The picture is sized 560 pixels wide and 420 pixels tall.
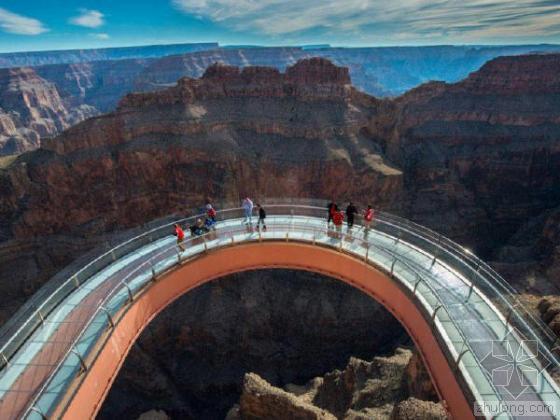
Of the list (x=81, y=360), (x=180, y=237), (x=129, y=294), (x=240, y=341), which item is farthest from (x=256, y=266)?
(x=240, y=341)

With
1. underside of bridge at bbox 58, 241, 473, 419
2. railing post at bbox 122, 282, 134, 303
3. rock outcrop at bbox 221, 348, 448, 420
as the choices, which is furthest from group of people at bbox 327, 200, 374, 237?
railing post at bbox 122, 282, 134, 303

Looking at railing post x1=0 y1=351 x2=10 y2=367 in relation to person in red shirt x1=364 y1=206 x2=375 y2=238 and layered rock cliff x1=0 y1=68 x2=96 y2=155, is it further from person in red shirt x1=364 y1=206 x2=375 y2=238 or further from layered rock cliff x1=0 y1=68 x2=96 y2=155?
layered rock cliff x1=0 y1=68 x2=96 y2=155

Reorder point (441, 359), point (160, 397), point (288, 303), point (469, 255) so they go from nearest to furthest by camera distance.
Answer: point (441, 359), point (469, 255), point (160, 397), point (288, 303)

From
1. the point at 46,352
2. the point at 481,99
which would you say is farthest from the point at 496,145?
the point at 46,352

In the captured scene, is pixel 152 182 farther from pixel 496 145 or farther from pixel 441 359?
pixel 496 145

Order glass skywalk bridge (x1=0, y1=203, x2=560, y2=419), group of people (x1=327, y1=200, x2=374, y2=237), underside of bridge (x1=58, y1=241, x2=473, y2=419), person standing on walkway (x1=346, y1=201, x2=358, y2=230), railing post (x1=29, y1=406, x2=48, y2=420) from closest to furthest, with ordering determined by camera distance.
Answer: railing post (x1=29, y1=406, x2=48, y2=420) → glass skywalk bridge (x1=0, y1=203, x2=560, y2=419) → underside of bridge (x1=58, y1=241, x2=473, y2=419) → person standing on walkway (x1=346, y1=201, x2=358, y2=230) → group of people (x1=327, y1=200, x2=374, y2=237)

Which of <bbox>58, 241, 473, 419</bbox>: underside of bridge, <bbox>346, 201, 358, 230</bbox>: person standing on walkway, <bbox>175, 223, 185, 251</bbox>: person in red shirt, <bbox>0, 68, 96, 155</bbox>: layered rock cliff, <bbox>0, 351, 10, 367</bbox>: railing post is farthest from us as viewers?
<bbox>0, 68, 96, 155</bbox>: layered rock cliff
